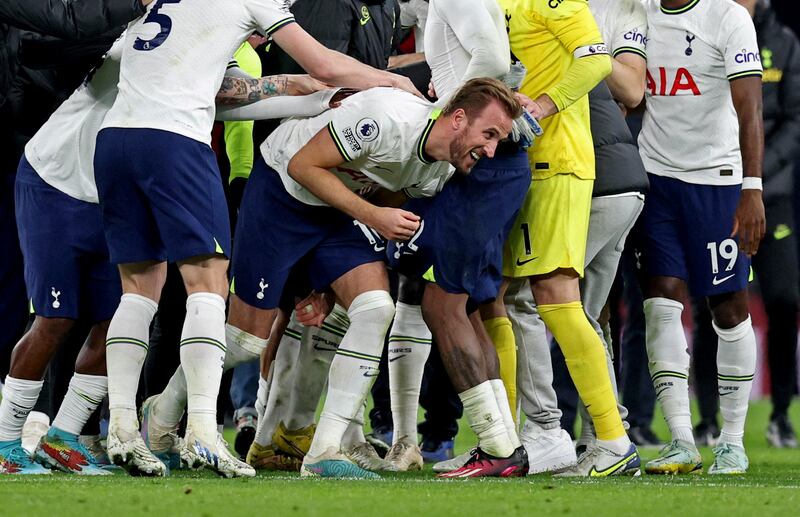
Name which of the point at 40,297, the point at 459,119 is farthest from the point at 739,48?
the point at 40,297

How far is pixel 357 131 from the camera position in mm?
5164

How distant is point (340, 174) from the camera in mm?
5449

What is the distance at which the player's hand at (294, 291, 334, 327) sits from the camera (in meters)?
5.69

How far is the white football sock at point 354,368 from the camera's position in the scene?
5199 mm

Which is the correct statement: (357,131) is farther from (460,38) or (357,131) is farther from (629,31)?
(629,31)

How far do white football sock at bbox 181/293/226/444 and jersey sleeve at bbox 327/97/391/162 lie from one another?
2.56ft

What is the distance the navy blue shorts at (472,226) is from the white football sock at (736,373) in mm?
1255

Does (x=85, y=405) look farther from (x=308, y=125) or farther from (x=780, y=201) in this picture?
(x=780, y=201)

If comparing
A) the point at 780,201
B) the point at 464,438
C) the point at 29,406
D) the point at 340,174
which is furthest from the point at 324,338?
the point at 780,201

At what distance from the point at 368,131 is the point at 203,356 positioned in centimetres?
105

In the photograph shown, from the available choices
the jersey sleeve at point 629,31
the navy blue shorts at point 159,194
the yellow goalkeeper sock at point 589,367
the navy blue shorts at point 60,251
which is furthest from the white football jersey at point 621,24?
the navy blue shorts at point 60,251

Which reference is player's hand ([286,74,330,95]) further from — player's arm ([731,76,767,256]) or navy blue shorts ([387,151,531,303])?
player's arm ([731,76,767,256])

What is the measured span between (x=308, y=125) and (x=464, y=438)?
3.76 meters

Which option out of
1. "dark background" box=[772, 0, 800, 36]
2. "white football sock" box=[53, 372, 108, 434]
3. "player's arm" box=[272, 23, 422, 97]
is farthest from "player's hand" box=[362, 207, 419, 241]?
Answer: "dark background" box=[772, 0, 800, 36]
